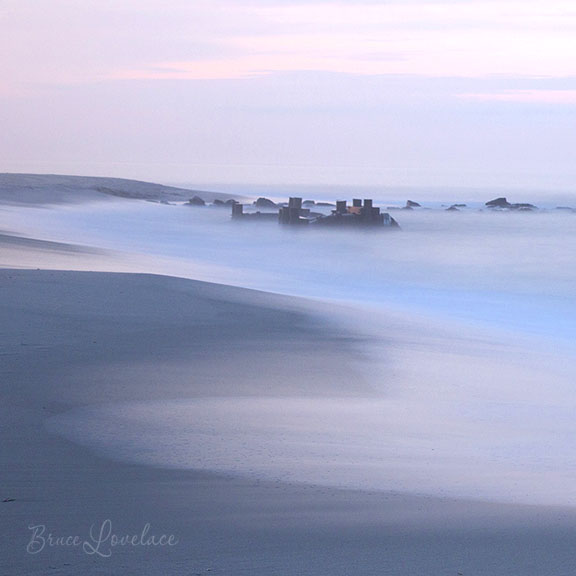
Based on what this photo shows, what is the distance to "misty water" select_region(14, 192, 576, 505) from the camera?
14.4ft

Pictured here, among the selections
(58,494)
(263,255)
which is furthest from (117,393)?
(263,255)

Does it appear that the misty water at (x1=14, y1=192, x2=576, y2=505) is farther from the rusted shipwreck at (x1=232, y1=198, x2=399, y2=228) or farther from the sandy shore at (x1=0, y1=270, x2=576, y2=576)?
the rusted shipwreck at (x1=232, y1=198, x2=399, y2=228)

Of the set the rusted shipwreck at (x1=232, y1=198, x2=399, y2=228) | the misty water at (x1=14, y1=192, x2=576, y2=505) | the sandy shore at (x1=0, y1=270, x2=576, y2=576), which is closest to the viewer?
the sandy shore at (x1=0, y1=270, x2=576, y2=576)

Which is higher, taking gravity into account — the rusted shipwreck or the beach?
the beach

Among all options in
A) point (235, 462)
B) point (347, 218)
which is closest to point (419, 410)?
point (235, 462)

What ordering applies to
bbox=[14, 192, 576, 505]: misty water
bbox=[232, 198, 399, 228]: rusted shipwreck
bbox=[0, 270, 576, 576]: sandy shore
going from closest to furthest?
bbox=[0, 270, 576, 576]: sandy shore
bbox=[14, 192, 576, 505]: misty water
bbox=[232, 198, 399, 228]: rusted shipwreck

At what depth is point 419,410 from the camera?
584 centimetres
